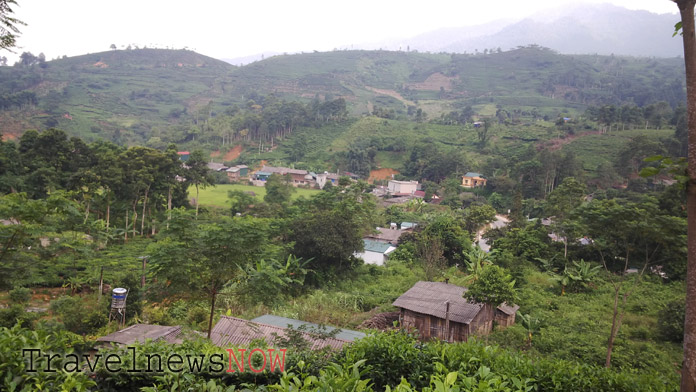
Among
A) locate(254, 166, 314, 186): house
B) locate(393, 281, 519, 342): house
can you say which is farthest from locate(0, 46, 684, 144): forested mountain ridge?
locate(393, 281, 519, 342): house

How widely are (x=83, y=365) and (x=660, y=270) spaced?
20609 mm

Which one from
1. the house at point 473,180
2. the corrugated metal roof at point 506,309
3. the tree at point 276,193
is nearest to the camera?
the corrugated metal roof at point 506,309

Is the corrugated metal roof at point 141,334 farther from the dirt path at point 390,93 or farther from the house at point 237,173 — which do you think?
the dirt path at point 390,93

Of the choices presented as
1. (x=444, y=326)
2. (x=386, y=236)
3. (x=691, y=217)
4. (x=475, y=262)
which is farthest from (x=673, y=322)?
(x=386, y=236)

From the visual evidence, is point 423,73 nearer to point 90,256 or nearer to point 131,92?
point 131,92

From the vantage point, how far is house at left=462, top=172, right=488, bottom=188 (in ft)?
133

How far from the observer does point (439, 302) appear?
12555 mm

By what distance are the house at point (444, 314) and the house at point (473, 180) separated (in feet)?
93.9

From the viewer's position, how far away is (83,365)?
9.58 feet

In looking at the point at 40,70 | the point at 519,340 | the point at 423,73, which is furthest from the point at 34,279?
the point at 423,73

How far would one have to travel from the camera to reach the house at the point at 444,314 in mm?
11859

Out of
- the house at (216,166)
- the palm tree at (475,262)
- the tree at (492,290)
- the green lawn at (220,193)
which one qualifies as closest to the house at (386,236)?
the palm tree at (475,262)

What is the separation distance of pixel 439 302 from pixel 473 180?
30.2m

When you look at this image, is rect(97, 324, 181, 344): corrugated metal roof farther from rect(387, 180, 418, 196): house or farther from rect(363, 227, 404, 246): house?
rect(387, 180, 418, 196): house
